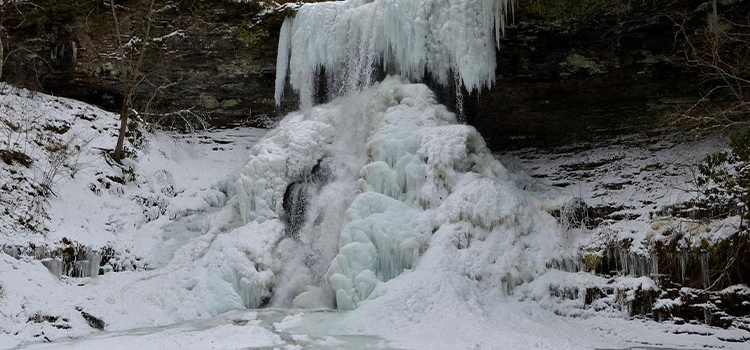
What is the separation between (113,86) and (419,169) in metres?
8.93

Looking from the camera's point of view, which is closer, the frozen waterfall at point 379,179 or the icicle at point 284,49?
the frozen waterfall at point 379,179

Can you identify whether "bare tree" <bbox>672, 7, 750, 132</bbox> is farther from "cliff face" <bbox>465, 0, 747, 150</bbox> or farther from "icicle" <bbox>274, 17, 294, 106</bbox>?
"icicle" <bbox>274, 17, 294, 106</bbox>

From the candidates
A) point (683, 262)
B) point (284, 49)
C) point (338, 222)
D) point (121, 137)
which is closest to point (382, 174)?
point (338, 222)

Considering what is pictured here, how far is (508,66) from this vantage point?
13852 mm

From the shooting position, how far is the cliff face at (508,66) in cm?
1262

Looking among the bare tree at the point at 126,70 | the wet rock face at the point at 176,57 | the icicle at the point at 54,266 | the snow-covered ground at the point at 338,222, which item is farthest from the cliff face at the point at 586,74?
the icicle at the point at 54,266

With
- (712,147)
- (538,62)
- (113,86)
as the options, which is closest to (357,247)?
(538,62)

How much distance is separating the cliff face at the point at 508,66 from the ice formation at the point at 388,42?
558 mm

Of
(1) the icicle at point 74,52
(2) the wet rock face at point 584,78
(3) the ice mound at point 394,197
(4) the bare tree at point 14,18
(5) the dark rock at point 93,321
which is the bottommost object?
(5) the dark rock at point 93,321

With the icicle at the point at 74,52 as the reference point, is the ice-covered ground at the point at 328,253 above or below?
below

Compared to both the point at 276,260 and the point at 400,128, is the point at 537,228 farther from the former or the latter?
the point at 276,260

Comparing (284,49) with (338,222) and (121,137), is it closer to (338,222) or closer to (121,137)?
(121,137)

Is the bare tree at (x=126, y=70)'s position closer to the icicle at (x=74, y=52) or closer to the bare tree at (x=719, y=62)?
the icicle at (x=74, y=52)

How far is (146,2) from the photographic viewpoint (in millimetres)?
15023
